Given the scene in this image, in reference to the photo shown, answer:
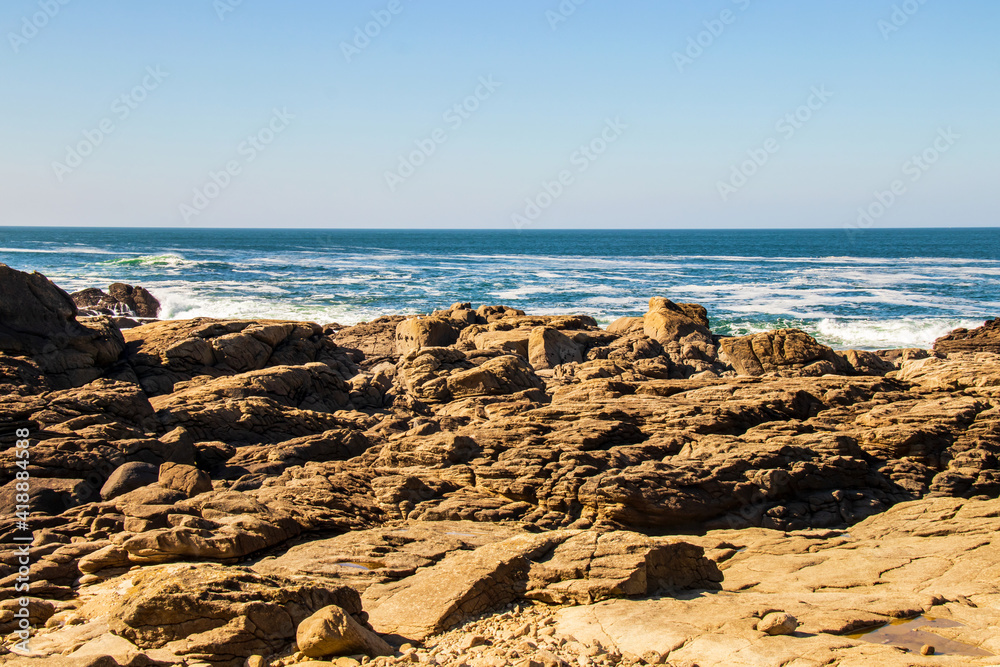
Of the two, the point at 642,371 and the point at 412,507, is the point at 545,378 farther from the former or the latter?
the point at 412,507

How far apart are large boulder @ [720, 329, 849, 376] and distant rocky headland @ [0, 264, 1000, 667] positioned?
126 inches

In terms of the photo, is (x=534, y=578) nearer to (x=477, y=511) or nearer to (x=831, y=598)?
(x=477, y=511)

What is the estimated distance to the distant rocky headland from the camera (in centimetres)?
582

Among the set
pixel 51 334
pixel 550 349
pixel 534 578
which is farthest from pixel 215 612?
pixel 550 349

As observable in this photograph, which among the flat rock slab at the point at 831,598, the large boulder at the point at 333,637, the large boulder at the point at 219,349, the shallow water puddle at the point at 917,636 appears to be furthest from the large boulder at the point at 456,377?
the shallow water puddle at the point at 917,636

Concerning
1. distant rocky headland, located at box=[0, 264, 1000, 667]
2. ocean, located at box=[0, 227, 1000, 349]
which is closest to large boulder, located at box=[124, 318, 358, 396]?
distant rocky headland, located at box=[0, 264, 1000, 667]

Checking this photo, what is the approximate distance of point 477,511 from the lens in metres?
9.23

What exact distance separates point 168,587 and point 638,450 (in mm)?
6255

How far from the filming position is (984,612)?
6.23 meters

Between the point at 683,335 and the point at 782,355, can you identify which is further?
the point at 683,335

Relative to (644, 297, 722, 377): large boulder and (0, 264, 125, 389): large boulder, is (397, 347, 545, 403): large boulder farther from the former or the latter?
(0, 264, 125, 389): large boulder

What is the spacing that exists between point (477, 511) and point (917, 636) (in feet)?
16.7

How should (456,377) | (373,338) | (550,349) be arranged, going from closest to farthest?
1. (456,377)
2. (550,349)
3. (373,338)

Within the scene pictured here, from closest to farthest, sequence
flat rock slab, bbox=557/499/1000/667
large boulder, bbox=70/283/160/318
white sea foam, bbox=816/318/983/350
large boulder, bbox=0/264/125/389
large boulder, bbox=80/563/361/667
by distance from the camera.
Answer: flat rock slab, bbox=557/499/1000/667 → large boulder, bbox=80/563/361/667 → large boulder, bbox=0/264/125/389 → white sea foam, bbox=816/318/983/350 → large boulder, bbox=70/283/160/318
